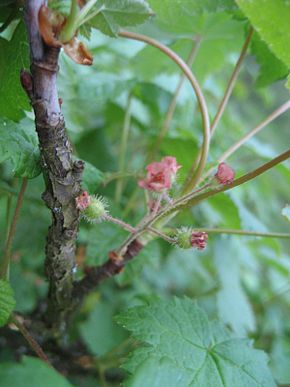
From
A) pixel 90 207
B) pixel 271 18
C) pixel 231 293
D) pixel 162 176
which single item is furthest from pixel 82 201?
pixel 231 293

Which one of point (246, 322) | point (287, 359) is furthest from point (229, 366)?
point (246, 322)

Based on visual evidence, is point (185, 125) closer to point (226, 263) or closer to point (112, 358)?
point (226, 263)

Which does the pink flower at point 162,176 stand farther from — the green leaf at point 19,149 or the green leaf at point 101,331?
the green leaf at point 101,331

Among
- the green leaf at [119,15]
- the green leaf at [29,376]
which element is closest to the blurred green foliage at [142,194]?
the green leaf at [29,376]

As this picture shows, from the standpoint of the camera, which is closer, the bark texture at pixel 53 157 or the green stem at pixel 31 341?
the bark texture at pixel 53 157

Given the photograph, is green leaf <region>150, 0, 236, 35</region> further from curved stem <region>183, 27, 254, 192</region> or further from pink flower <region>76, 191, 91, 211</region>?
pink flower <region>76, 191, 91, 211</region>

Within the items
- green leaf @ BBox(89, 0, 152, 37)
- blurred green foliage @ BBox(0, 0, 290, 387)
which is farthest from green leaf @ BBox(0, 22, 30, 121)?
green leaf @ BBox(89, 0, 152, 37)
